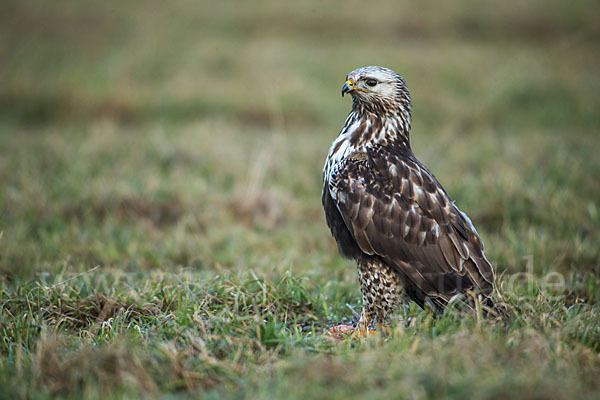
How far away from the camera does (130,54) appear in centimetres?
1364

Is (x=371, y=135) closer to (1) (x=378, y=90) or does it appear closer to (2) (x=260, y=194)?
(1) (x=378, y=90)

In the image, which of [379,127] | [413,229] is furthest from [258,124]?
[413,229]

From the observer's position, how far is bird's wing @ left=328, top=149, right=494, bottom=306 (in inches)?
139

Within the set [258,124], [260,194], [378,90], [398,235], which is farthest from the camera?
[258,124]

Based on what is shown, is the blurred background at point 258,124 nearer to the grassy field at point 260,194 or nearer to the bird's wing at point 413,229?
the grassy field at point 260,194

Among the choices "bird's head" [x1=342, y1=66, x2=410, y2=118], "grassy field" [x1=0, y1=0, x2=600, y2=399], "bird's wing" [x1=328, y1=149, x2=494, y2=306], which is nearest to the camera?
"grassy field" [x1=0, y1=0, x2=600, y2=399]

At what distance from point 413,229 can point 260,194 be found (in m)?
3.47

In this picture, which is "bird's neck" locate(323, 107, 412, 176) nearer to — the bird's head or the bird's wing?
the bird's head

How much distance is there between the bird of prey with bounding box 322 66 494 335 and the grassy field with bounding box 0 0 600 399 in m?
0.24

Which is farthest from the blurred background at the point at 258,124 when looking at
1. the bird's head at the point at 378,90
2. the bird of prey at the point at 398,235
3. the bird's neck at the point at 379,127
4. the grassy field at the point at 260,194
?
the bird's head at the point at 378,90

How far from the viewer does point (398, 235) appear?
3582 mm

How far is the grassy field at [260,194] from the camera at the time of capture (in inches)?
105

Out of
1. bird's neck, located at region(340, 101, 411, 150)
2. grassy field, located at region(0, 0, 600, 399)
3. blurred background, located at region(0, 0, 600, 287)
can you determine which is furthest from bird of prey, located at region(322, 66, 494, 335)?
blurred background, located at region(0, 0, 600, 287)

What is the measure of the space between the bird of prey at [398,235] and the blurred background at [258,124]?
134cm
